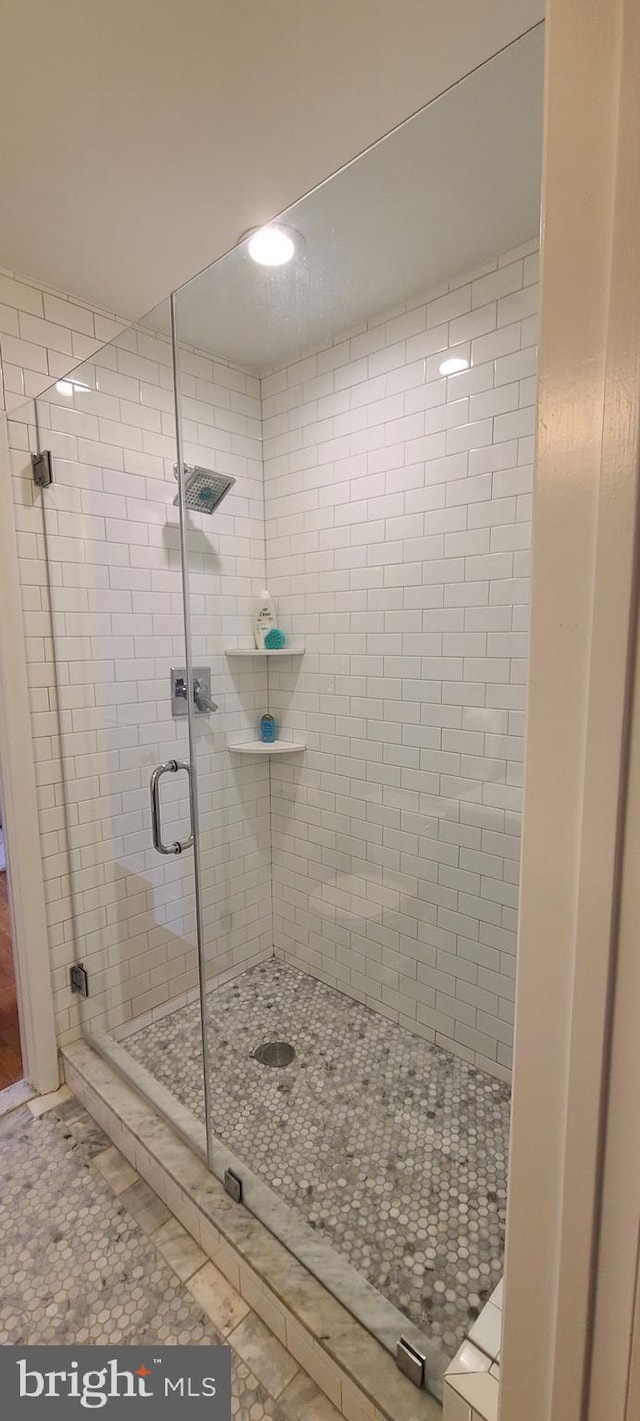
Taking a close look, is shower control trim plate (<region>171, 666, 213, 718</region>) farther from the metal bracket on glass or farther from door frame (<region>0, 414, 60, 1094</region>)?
the metal bracket on glass

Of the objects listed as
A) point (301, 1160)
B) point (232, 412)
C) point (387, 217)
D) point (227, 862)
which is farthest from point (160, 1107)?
point (387, 217)

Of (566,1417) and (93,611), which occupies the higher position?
(93,611)

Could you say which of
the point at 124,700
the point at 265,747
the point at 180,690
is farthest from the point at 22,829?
the point at 265,747

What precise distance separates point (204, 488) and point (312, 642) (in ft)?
2.13

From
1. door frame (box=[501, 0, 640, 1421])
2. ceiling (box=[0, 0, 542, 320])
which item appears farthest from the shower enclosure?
door frame (box=[501, 0, 640, 1421])

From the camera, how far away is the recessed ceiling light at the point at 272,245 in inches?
54.8

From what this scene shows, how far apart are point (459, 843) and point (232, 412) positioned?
1.71 metres

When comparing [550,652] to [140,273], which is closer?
[550,652]

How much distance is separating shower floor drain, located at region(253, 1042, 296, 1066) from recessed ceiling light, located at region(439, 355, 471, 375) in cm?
213

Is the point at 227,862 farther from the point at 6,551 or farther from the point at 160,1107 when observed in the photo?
the point at 6,551

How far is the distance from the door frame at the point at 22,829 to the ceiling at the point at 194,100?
56cm

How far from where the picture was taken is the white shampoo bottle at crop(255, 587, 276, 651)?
204cm

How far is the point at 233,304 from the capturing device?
5.35 ft

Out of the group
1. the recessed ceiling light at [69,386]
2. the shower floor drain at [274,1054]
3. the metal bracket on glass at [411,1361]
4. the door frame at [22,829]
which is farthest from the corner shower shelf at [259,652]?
the metal bracket on glass at [411,1361]
